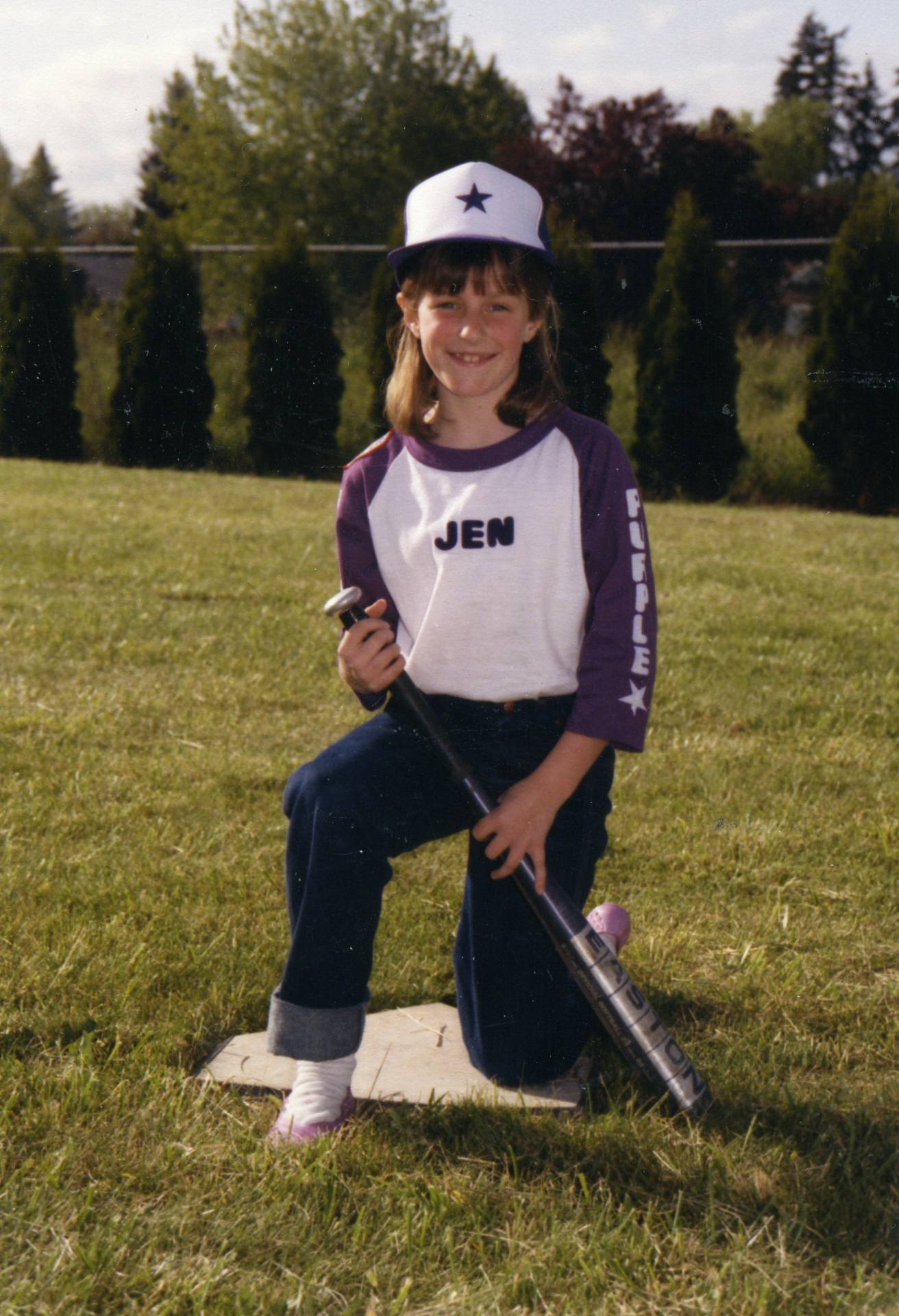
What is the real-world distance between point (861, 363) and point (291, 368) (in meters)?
5.45

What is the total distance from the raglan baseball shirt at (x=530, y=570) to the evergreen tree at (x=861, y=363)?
10.1m

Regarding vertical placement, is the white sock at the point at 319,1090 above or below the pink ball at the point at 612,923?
below

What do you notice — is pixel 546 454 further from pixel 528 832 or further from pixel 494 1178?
pixel 494 1178

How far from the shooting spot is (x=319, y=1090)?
2486 millimetres

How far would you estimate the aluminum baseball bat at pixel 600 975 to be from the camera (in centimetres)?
247

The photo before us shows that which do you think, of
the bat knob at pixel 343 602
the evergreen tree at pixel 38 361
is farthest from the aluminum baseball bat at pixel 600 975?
the evergreen tree at pixel 38 361

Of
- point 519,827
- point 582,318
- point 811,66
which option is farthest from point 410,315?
point 811,66

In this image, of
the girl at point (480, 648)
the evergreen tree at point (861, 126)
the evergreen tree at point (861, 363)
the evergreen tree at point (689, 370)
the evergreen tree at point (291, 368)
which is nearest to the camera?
the girl at point (480, 648)

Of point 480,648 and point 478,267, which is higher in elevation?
point 478,267

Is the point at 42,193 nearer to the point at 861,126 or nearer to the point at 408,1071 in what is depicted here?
the point at 861,126

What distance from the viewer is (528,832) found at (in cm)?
244

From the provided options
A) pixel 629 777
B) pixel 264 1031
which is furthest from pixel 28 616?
pixel 264 1031

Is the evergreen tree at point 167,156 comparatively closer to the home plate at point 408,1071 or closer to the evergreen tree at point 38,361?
the evergreen tree at point 38,361

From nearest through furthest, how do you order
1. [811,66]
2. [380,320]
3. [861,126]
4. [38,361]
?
[380,320] < [38,361] < [861,126] < [811,66]
